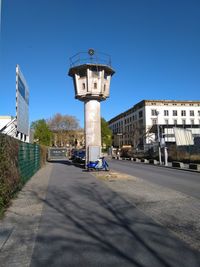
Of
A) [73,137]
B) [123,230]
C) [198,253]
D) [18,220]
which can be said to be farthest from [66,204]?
[73,137]

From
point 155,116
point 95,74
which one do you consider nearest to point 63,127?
point 155,116

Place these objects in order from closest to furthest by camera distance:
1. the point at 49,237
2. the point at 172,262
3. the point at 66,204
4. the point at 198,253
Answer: the point at 172,262, the point at 198,253, the point at 49,237, the point at 66,204

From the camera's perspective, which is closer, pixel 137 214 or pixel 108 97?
pixel 137 214

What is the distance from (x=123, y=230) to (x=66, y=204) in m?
3.86

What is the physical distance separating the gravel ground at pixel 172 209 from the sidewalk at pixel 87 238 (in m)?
0.26

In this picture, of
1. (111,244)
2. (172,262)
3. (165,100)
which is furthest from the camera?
(165,100)

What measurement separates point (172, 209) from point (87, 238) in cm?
370

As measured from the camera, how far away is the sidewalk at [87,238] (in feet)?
17.0

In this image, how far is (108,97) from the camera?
29531 millimetres

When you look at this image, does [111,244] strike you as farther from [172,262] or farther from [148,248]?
[172,262]

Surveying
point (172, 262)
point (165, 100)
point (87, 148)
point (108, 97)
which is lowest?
point (172, 262)

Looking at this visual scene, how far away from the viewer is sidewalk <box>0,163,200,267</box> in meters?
5.17

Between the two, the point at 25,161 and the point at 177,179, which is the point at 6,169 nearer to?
the point at 25,161

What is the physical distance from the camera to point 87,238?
6406 millimetres
